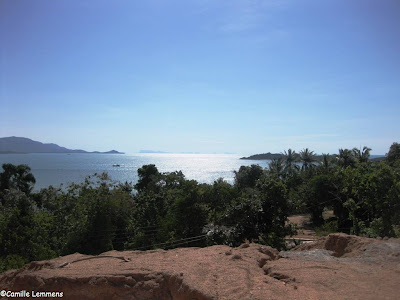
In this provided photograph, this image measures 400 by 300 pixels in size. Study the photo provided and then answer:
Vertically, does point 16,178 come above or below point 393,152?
below

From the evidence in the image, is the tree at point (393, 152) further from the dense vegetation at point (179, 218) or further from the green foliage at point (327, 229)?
the green foliage at point (327, 229)

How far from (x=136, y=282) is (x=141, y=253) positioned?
9.53 feet

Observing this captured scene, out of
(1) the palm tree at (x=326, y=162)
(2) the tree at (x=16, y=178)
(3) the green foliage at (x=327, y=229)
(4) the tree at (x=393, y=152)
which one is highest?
(4) the tree at (x=393, y=152)

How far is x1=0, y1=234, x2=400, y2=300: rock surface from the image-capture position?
5.31 metres

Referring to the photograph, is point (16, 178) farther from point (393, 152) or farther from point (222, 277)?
point (393, 152)

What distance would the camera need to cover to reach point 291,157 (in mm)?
60469

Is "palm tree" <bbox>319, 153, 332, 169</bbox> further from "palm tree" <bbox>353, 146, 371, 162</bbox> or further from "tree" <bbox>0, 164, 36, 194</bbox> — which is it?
"tree" <bbox>0, 164, 36, 194</bbox>

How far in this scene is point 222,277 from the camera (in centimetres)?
584

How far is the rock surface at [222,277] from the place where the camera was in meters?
5.31

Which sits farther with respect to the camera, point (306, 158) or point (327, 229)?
point (306, 158)

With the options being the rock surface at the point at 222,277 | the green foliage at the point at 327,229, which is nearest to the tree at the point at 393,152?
the green foliage at the point at 327,229

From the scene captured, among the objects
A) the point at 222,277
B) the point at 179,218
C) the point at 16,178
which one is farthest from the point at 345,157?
the point at 16,178

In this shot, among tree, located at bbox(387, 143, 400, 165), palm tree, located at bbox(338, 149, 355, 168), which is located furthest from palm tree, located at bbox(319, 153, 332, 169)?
tree, located at bbox(387, 143, 400, 165)

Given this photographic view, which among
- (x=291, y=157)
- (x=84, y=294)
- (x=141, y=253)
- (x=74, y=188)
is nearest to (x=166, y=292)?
(x=84, y=294)
